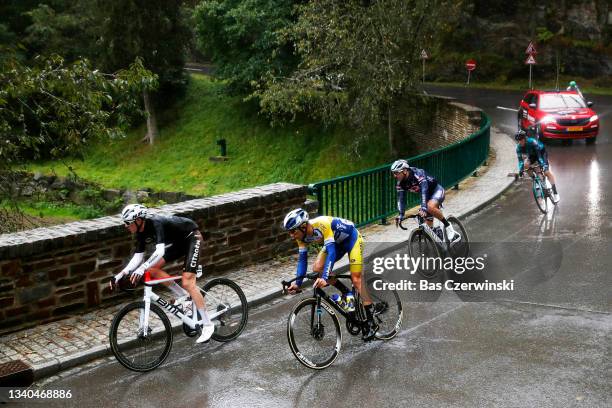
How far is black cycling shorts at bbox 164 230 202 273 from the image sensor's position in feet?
28.1

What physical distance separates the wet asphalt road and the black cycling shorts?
1092 millimetres

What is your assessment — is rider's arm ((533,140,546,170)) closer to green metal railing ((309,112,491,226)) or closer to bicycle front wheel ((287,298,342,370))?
green metal railing ((309,112,491,226))

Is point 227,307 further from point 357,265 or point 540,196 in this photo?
point 540,196

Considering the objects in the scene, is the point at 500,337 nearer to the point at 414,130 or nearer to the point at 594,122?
the point at 594,122

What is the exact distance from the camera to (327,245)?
7875 millimetres

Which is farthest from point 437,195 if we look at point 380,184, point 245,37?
point 245,37

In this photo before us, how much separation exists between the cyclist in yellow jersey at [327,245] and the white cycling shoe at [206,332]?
1.44 meters

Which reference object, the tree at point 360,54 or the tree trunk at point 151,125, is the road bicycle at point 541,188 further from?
the tree trunk at point 151,125

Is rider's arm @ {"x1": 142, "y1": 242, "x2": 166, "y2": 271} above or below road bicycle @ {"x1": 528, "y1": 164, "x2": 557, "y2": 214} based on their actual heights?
above

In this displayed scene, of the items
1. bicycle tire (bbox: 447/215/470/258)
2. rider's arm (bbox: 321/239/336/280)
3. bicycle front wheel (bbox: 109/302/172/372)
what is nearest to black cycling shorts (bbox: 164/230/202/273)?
bicycle front wheel (bbox: 109/302/172/372)

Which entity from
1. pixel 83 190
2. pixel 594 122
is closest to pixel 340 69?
pixel 594 122

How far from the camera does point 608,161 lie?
21.1 m

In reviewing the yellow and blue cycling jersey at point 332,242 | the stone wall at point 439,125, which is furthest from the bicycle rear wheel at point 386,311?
the stone wall at point 439,125

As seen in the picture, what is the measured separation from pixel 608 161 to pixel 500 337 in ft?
48.1
